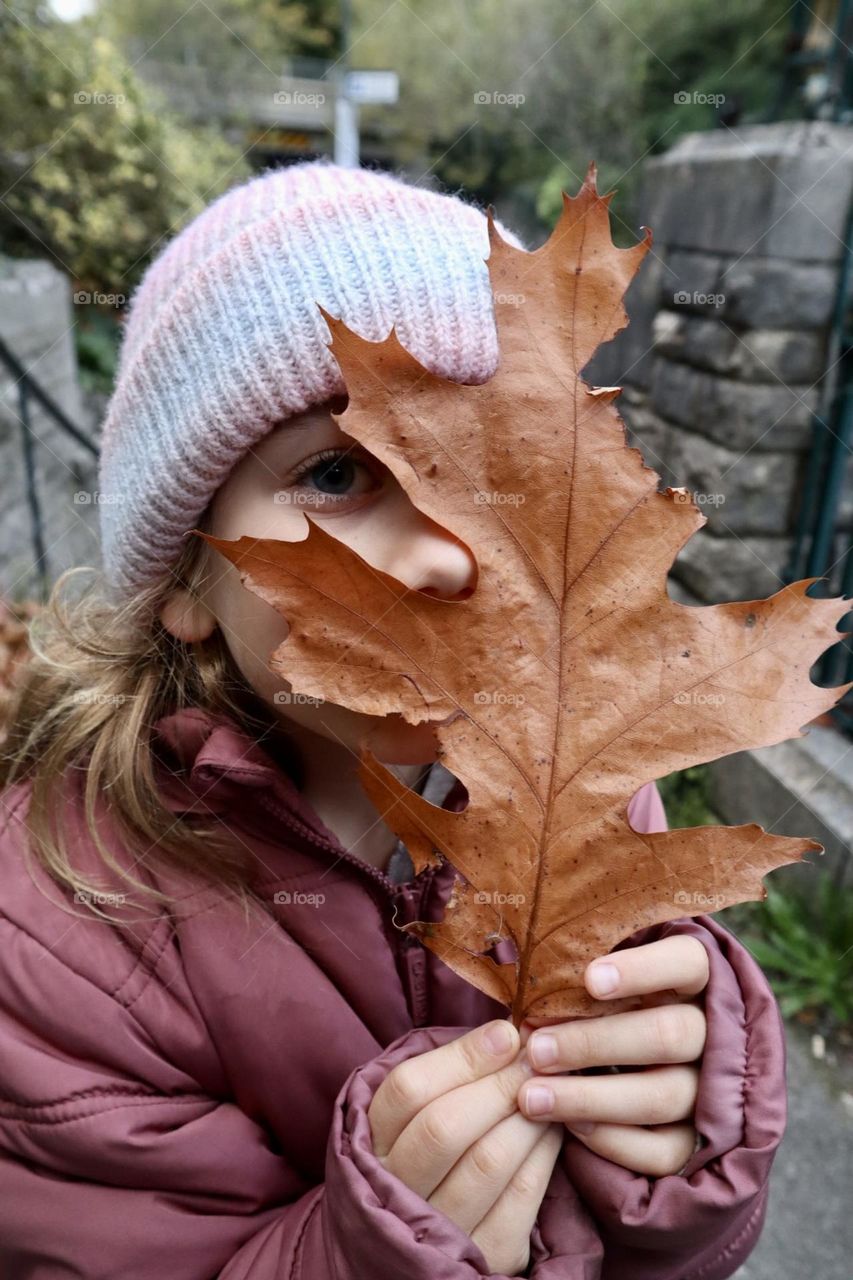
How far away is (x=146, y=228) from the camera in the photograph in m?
7.92

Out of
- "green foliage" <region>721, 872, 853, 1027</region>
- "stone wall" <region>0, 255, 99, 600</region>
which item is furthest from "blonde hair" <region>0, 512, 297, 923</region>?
"stone wall" <region>0, 255, 99, 600</region>

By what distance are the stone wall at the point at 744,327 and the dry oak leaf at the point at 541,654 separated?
2.55 metres

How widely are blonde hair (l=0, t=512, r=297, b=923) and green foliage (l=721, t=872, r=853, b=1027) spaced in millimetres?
2026

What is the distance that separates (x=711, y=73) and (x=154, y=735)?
1184 cm

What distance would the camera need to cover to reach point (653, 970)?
0.74 m

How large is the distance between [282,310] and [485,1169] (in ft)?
2.79

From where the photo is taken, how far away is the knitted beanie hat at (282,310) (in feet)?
3.23

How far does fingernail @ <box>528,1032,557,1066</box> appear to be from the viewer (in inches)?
28.0

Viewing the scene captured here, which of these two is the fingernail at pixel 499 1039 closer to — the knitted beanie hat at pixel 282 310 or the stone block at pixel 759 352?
the knitted beanie hat at pixel 282 310

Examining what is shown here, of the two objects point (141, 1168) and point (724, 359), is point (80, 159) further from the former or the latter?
point (141, 1168)

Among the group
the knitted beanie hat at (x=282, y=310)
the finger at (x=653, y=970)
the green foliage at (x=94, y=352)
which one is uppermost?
the knitted beanie hat at (x=282, y=310)

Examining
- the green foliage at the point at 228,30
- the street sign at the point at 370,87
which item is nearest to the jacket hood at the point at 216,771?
the street sign at the point at 370,87

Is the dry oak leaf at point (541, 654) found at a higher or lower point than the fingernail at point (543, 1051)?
higher

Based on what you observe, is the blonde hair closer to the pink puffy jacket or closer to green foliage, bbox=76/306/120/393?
the pink puffy jacket
